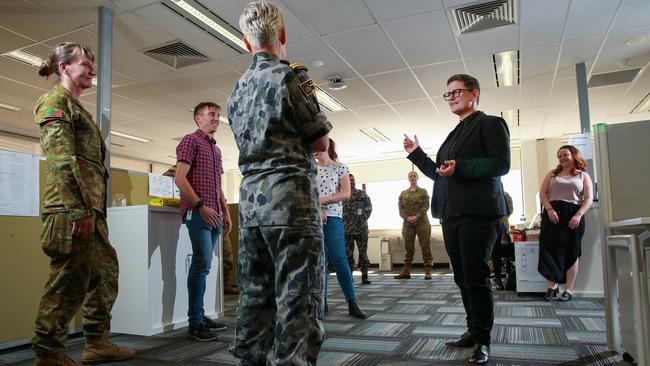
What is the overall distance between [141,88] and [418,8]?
11.5 feet

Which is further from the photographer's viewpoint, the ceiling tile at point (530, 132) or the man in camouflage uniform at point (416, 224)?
the ceiling tile at point (530, 132)

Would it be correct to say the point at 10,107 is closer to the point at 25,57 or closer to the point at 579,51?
the point at 25,57

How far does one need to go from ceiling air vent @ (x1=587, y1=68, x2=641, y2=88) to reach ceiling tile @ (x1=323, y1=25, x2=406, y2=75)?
265cm

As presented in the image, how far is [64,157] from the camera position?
174 cm

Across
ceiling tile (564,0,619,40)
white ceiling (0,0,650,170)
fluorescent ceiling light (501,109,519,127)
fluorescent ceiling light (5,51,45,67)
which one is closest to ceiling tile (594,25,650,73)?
white ceiling (0,0,650,170)

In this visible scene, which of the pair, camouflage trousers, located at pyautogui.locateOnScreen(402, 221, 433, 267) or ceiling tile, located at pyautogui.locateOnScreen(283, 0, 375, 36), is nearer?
ceiling tile, located at pyautogui.locateOnScreen(283, 0, 375, 36)

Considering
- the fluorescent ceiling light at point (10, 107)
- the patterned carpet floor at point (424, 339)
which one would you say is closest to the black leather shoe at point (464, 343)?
the patterned carpet floor at point (424, 339)

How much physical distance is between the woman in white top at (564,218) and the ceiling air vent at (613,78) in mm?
2582

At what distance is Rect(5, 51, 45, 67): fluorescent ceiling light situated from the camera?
4379mm

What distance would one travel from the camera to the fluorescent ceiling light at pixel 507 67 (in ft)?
15.5

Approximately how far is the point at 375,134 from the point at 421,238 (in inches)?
113

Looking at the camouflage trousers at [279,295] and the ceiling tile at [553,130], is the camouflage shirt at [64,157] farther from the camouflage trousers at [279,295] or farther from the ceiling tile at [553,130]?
the ceiling tile at [553,130]

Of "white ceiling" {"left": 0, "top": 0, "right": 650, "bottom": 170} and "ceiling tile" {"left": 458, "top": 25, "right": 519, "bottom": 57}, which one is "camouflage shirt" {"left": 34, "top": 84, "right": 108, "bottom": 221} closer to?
"white ceiling" {"left": 0, "top": 0, "right": 650, "bottom": 170}

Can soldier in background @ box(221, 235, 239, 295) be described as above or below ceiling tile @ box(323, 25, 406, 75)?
below
